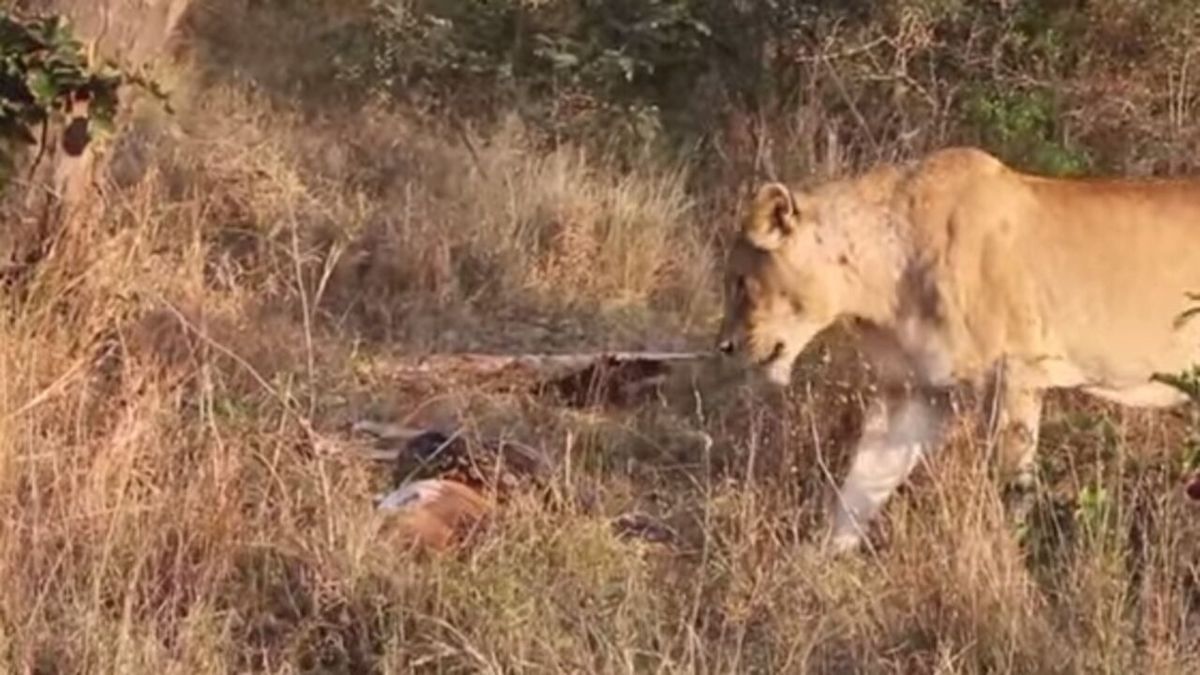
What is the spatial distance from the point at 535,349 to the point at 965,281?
285 centimetres

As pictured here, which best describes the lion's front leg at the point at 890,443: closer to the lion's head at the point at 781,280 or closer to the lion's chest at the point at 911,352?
the lion's chest at the point at 911,352

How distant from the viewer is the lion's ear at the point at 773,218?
6.64 metres

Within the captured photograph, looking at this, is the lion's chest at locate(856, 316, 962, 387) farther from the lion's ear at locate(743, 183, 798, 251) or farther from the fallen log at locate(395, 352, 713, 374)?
the fallen log at locate(395, 352, 713, 374)

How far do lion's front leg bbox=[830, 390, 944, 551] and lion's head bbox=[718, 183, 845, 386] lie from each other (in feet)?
0.95

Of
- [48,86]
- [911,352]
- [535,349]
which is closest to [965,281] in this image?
[911,352]

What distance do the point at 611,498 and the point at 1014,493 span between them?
3.42 feet

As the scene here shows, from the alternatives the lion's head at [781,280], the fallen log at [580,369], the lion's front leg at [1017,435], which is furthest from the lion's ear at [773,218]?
the fallen log at [580,369]

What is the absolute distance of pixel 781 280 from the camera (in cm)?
670

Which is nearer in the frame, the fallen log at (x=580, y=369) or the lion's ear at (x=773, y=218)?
the lion's ear at (x=773, y=218)

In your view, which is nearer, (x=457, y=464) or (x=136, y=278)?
(x=457, y=464)

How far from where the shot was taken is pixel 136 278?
7559mm

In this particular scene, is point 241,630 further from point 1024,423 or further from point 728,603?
point 1024,423

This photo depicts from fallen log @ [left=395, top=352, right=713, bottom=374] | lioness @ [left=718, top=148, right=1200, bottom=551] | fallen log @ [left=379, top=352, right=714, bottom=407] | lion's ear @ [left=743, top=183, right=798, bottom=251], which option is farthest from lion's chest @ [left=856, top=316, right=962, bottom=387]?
fallen log @ [left=395, top=352, right=713, bottom=374]

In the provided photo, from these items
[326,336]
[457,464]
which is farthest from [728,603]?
[326,336]
